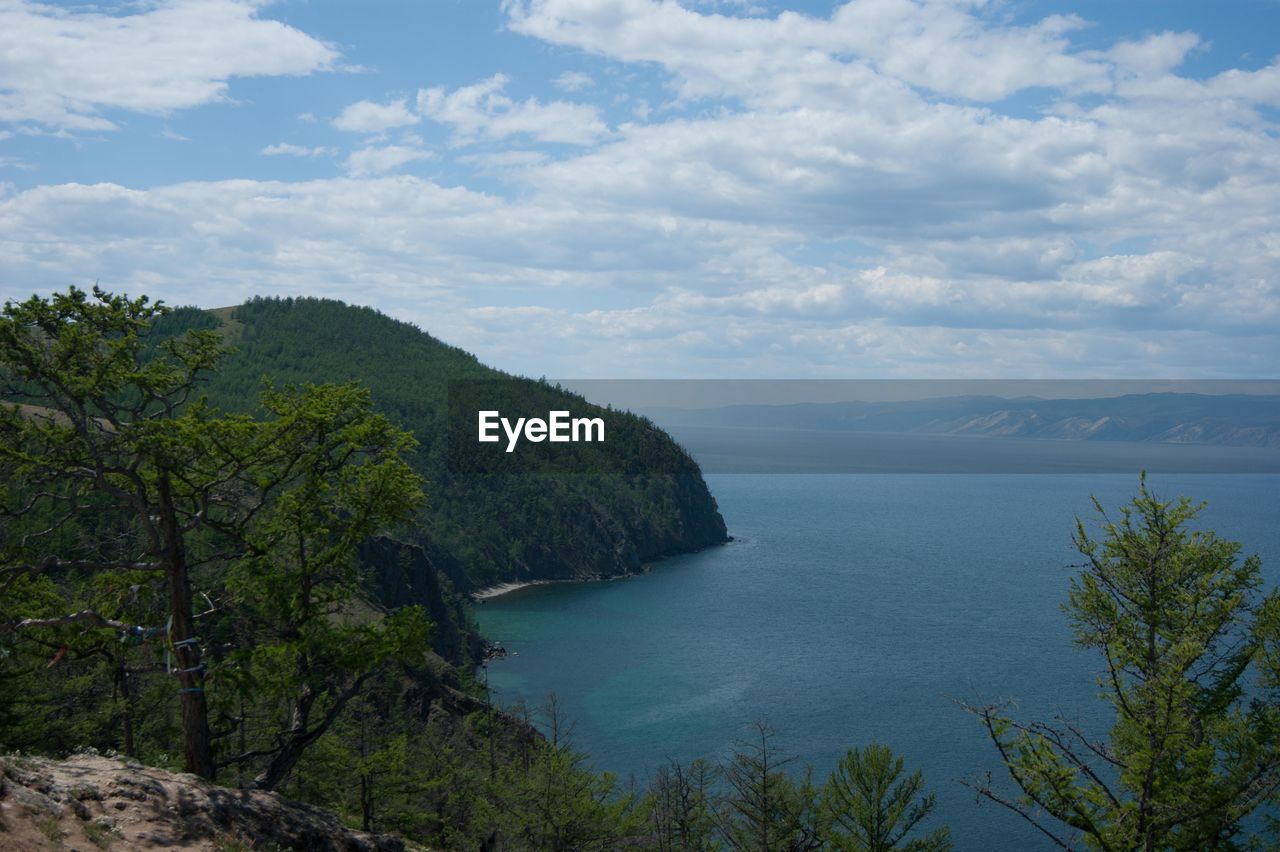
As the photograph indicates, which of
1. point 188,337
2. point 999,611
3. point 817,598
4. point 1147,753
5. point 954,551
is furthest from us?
point 954,551

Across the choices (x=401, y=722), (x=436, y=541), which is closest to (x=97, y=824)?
(x=401, y=722)

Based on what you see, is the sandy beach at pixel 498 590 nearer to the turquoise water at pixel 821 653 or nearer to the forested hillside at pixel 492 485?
the forested hillside at pixel 492 485

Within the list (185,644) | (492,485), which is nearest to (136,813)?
(185,644)

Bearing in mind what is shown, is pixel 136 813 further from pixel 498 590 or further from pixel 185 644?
pixel 498 590

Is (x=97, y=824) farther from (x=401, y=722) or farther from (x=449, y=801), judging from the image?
(x=401, y=722)

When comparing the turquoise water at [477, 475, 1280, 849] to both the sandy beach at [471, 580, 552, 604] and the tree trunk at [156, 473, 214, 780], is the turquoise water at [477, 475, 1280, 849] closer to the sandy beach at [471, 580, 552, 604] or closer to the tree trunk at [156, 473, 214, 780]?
the sandy beach at [471, 580, 552, 604]

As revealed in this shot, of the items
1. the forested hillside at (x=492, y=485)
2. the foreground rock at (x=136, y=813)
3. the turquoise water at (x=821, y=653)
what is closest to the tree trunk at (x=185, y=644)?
the foreground rock at (x=136, y=813)

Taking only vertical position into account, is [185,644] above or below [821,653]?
above
